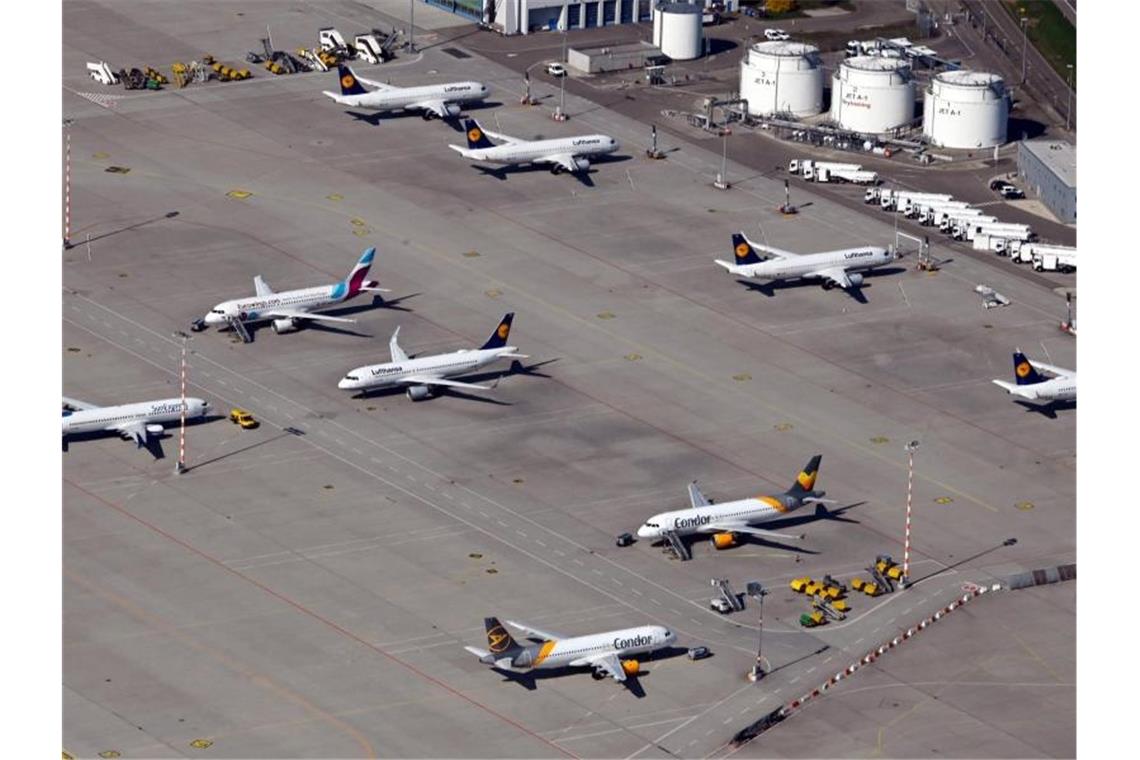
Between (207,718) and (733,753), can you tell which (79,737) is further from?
(733,753)

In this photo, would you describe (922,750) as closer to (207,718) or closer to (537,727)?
(537,727)

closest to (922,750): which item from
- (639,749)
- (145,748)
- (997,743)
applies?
(997,743)

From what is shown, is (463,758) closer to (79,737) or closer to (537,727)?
(537,727)

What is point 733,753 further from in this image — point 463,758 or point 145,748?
point 145,748

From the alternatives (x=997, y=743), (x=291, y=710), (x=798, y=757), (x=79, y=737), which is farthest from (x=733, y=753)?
(x=79, y=737)
